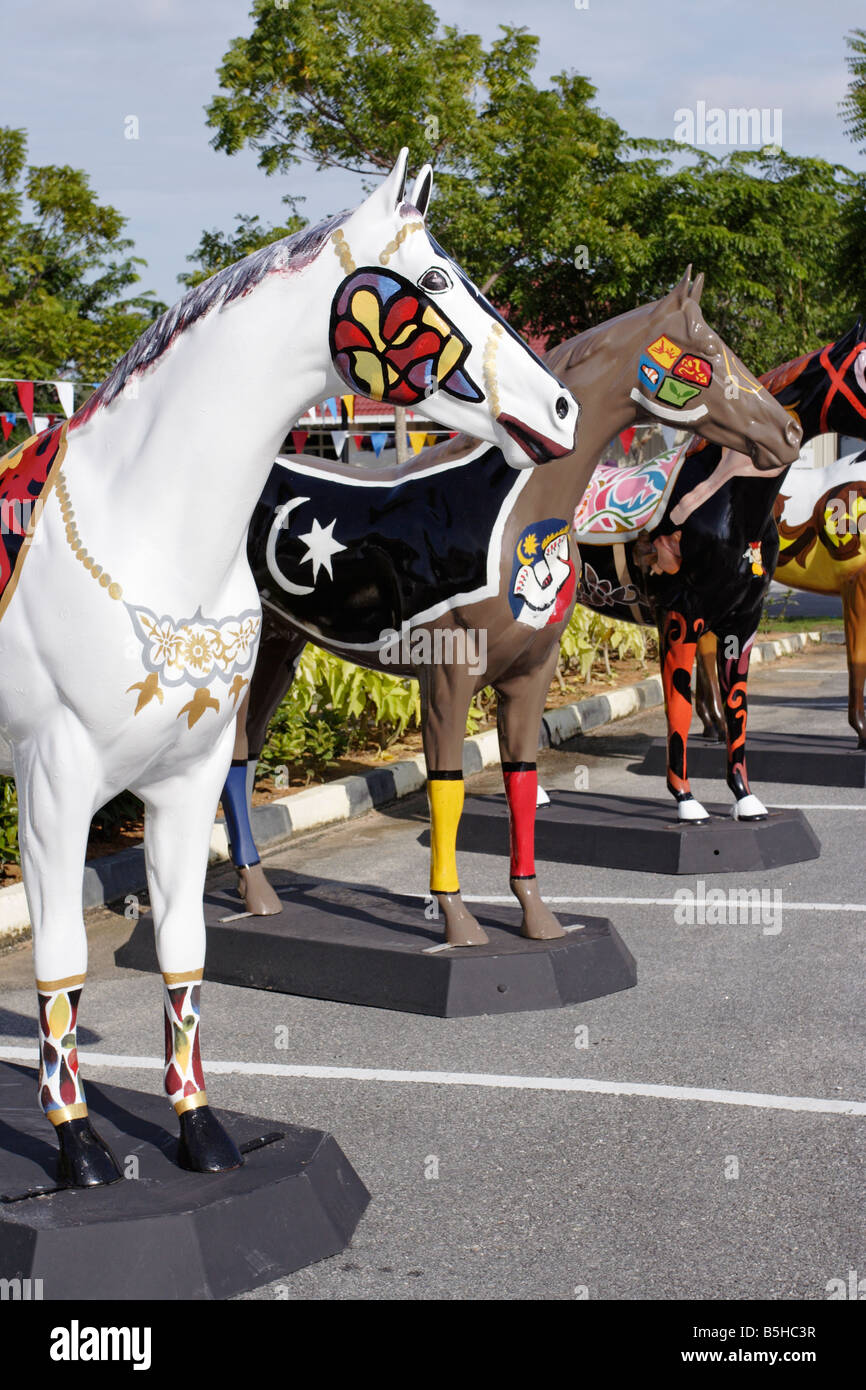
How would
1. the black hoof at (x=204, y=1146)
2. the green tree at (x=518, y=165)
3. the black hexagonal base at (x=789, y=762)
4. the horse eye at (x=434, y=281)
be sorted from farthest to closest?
the green tree at (x=518, y=165) < the black hexagonal base at (x=789, y=762) < the black hoof at (x=204, y=1146) < the horse eye at (x=434, y=281)

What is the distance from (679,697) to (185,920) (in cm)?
424

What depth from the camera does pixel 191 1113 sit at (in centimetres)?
329

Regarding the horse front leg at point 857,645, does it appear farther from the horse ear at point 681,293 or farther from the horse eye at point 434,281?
the horse eye at point 434,281

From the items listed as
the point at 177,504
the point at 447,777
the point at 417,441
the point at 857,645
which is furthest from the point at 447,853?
the point at 417,441

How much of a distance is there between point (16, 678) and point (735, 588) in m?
4.68

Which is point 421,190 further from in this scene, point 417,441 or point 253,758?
point 417,441

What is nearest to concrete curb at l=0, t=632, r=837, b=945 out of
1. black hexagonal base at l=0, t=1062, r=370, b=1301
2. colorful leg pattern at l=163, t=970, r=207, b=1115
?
black hexagonal base at l=0, t=1062, r=370, b=1301

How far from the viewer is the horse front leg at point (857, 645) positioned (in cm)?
920

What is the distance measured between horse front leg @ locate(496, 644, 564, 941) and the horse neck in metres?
2.31

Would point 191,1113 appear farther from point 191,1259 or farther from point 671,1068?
point 671,1068

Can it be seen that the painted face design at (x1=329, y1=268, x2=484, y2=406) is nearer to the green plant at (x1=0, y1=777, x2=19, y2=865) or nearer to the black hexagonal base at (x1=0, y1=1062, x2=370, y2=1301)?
the black hexagonal base at (x1=0, y1=1062, x2=370, y2=1301)

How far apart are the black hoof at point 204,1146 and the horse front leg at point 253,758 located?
87.9 inches

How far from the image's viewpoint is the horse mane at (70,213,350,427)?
3064 mm

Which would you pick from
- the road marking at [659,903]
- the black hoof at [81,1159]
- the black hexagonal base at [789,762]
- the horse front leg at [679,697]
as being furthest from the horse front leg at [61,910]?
the black hexagonal base at [789,762]
